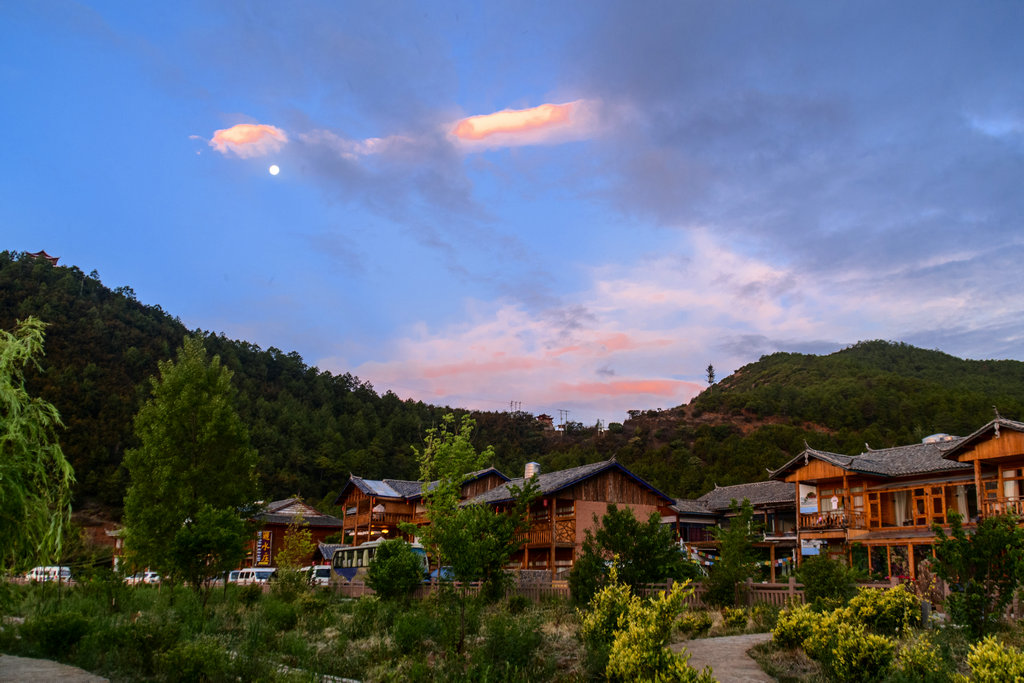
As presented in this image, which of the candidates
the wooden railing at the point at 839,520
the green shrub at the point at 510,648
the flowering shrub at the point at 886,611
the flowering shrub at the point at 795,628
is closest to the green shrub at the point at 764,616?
the flowering shrub at the point at 795,628

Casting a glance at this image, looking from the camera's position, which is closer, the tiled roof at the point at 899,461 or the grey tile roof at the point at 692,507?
the tiled roof at the point at 899,461

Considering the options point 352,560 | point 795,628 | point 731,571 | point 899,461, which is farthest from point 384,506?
point 795,628

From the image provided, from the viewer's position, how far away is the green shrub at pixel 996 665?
8.92 metres

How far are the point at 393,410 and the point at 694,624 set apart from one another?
90.2 m

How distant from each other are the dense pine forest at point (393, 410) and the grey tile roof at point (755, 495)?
1360 cm

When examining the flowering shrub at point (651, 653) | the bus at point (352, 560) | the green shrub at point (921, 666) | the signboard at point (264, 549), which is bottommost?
the signboard at point (264, 549)

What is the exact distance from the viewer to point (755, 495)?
151ft

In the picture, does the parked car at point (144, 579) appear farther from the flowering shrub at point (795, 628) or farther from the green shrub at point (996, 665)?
the green shrub at point (996, 665)

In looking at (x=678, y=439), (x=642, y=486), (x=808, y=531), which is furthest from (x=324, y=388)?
(x=808, y=531)

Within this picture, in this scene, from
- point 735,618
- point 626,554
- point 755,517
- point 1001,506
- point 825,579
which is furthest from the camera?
point 755,517

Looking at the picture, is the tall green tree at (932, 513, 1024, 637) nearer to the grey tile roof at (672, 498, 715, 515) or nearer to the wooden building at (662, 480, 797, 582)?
the wooden building at (662, 480, 797, 582)

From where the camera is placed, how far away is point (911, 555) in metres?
30.2

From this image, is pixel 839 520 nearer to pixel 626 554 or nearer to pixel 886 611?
pixel 626 554

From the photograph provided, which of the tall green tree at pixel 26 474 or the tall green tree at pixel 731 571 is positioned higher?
the tall green tree at pixel 26 474
